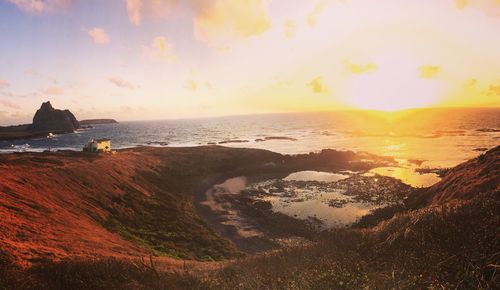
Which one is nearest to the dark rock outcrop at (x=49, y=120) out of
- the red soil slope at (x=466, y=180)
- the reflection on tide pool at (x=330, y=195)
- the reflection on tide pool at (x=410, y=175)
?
the reflection on tide pool at (x=330, y=195)

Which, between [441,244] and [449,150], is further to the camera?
[449,150]

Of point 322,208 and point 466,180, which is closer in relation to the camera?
point 466,180

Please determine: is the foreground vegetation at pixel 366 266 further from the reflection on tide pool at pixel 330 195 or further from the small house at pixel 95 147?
the small house at pixel 95 147

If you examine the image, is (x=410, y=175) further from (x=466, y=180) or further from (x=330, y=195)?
(x=466, y=180)

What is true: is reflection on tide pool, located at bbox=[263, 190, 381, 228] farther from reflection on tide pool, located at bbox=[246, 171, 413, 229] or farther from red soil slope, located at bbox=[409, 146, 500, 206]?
red soil slope, located at bbox=[409, 146, 500, 206]

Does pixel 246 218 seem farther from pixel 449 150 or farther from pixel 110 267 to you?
pixel 449 150

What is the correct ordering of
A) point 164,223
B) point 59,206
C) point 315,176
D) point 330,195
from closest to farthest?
point 59,206
point 164,223
point 330,195
point 315,176

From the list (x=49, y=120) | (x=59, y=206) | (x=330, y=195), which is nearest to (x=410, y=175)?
(x=330, y=195)

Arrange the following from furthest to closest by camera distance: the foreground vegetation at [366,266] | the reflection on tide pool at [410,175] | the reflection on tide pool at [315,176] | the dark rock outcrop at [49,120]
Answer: the dark rock outcrop at [49,120] → the reflection on tide pool at [315,176] → the reflection on tide pool at [410,175] → the foreground vegetation at [366,266]

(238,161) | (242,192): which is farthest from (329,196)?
(238,161)
